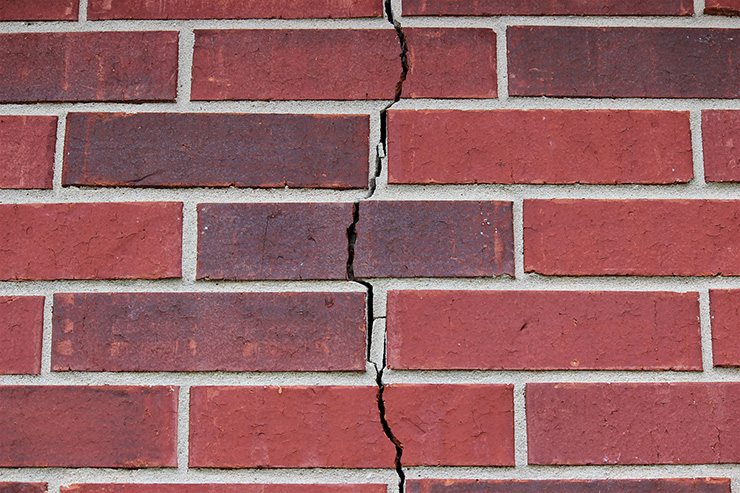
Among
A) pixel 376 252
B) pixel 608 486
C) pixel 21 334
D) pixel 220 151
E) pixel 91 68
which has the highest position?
pixel 91 68

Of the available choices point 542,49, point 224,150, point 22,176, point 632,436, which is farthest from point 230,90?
point 632,436

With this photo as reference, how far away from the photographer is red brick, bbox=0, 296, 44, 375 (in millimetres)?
774

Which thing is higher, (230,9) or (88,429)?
(230,9)

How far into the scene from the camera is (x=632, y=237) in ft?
2.57

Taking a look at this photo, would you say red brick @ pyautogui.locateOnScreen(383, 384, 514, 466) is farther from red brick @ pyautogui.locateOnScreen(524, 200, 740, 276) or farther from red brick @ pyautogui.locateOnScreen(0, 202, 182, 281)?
red brick @ pyautogui.locateOnScreen(0, 202, 182, 281)

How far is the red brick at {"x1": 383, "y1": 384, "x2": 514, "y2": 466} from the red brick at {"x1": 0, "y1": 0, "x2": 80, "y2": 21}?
0.70 metres

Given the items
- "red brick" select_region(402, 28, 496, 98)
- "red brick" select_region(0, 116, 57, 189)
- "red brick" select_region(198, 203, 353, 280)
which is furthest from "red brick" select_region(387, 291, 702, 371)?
"red brick" select_region(0, 116, 57, 189)

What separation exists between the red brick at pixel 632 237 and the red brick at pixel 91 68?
552mm

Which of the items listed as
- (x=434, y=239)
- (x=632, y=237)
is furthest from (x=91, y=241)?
(x=632, y=237)

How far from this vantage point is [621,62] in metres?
0.82

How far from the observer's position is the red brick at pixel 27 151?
800mm

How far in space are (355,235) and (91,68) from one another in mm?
449

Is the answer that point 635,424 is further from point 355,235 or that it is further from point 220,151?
point 220,151

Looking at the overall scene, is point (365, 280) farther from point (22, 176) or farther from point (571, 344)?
point (22, 176)
